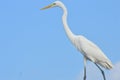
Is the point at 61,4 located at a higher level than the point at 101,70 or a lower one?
higher

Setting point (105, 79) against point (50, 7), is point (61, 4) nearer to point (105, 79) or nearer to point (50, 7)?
point (50, 7)

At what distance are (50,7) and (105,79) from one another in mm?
3158

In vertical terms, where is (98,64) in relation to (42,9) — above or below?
below

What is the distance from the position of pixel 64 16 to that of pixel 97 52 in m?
1.67

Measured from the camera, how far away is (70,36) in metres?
34.8

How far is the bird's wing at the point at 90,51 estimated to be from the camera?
34.5 m

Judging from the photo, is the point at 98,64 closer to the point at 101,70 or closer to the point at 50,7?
the point at 101,70

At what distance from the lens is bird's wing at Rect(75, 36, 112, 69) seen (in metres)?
34.5

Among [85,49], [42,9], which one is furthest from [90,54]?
[42,9]

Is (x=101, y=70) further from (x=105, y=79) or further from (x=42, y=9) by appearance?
(x=42, y=9)

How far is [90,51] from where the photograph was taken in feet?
113

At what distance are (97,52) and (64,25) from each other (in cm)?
146

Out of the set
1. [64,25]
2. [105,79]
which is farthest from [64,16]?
[105,79]

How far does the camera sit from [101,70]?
34906 millimetres
